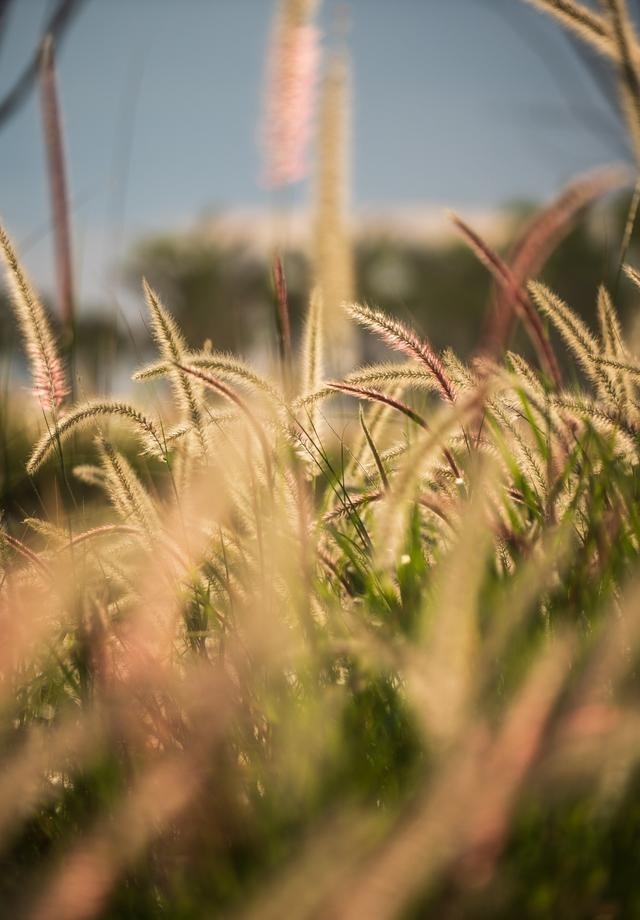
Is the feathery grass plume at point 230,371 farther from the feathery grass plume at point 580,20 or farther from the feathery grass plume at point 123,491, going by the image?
the feathery grass plume at point 580,20

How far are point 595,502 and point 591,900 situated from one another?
577 mm

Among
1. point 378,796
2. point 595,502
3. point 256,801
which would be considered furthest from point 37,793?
point 595,502

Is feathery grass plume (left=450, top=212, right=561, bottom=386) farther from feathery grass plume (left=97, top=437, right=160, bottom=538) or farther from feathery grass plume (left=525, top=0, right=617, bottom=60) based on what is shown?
feathery grass plume (left=97, top=437, right=160, bottom=538)

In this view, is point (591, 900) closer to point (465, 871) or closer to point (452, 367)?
point (465, 871)

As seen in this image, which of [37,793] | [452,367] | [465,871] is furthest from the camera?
[452,367]

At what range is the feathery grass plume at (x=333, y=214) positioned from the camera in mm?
1709

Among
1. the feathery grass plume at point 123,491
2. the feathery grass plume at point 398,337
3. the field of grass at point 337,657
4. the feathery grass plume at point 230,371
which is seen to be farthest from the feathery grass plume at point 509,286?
the feathery grass plume at point 123,491

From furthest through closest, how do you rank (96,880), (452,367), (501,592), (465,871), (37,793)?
(452,367) < (501,592) < (37,793) < (96,880) < (465,871)

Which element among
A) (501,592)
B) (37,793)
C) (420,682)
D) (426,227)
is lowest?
(426,227)

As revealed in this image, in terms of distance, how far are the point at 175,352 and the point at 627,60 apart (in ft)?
2.77

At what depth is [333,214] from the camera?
1763mm

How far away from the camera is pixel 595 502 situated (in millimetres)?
1256

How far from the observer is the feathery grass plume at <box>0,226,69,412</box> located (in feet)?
4.24

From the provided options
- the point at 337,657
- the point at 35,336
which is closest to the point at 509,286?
the point at 337,657
